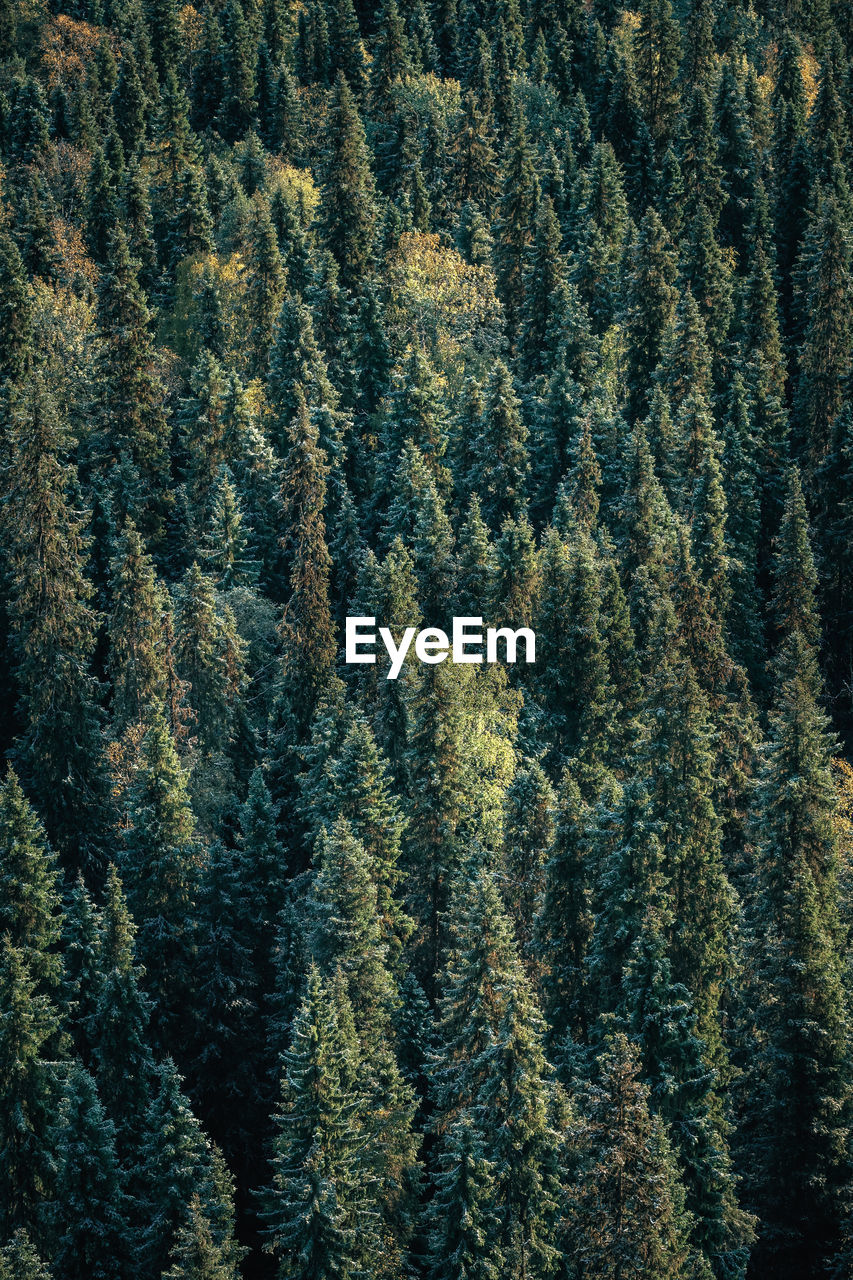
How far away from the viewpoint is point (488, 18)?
132 m

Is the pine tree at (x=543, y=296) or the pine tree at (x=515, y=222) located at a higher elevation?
the pine tree at (x=515, y=222)

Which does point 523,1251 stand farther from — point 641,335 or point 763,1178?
point 641,335

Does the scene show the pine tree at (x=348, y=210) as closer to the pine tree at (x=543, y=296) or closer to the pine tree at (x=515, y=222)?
the pine tree at (x=515, y=222)

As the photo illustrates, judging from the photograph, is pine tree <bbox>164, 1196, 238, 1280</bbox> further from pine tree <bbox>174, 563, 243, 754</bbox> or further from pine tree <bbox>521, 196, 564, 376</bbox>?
pine tree <bbox>521, 196, 564, 376</bbox>

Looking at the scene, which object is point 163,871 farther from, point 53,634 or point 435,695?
Result: point 53,634

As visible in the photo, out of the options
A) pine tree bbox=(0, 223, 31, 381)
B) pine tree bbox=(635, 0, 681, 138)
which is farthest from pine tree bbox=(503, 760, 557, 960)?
pine tree bbox=(635, 0, 681, 138)

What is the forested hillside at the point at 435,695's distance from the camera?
45781mm

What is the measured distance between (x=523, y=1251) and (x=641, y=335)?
49885 mm

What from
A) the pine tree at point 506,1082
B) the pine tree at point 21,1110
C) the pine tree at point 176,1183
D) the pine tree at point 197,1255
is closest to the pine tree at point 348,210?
the pine tree at point 21,1110

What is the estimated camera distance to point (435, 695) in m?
57.8

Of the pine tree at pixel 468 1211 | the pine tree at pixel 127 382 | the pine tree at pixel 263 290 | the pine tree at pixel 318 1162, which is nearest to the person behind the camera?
the pine tree at pixel 318 1162

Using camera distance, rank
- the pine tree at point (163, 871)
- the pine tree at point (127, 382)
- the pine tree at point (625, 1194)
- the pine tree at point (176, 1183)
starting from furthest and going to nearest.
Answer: the pine tree at point (127, 382) < the pine tree at point (163, 871) < the pine tree at point (176, 1183) < the pine tree at point (625, 1194)

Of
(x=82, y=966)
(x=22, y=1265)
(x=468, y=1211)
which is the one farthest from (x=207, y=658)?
(x=468, y=1211)

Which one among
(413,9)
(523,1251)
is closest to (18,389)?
(523,1251)
